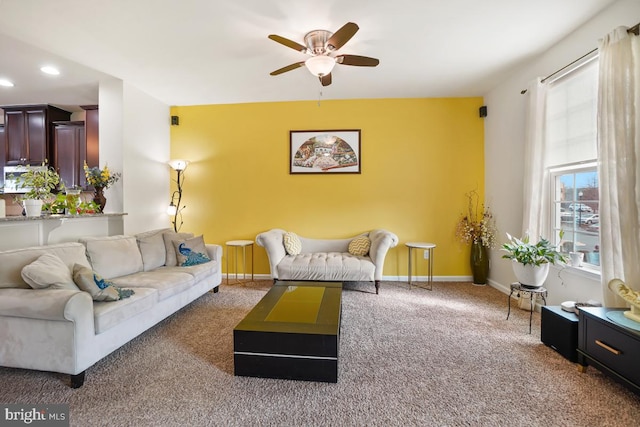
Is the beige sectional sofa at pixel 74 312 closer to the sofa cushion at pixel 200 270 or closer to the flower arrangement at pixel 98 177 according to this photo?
the sofa cushion at pixel 200 270

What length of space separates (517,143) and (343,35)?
269cm

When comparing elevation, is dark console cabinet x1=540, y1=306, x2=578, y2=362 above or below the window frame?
below

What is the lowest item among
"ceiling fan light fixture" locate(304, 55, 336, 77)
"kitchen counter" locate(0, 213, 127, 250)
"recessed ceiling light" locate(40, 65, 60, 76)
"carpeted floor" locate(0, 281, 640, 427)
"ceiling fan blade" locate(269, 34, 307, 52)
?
"carpeted floor" locate(0, 281, 640, 427)

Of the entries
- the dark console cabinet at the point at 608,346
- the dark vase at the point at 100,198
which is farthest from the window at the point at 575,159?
the dark vase at the point at 100,198

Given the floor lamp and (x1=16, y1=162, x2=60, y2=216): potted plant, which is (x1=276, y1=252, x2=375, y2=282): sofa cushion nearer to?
the floor lamp

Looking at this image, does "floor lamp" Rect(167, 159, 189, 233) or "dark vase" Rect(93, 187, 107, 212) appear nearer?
"dark vase" Rect(93, 187, 107, 212)

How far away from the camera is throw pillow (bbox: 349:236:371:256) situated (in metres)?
3.88

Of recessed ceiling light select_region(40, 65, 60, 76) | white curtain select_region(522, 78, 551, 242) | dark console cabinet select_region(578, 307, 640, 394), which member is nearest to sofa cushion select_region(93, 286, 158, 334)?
recessed ceiling light select_region(40, 65, 60, 76)

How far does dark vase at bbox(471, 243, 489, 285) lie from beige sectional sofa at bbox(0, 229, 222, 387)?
392 cm

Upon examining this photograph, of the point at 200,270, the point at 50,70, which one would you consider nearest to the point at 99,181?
the point at 50,70

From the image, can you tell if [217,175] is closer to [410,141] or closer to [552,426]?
[410,141]

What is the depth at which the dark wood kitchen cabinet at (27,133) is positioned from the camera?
4.20 meters

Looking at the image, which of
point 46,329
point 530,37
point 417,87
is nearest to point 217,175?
point 46,329

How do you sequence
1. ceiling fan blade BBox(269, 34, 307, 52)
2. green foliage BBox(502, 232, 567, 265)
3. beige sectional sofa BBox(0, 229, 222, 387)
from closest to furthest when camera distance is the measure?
beige sectional sofa BBox(0, 229, 222, 387) → ceiling fan blade BBox(269, 34, 307, 52) → green foliage BBox(502, 232, 567, 265)
